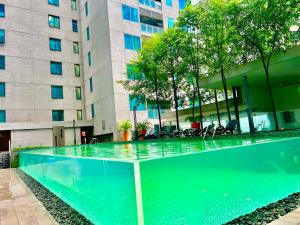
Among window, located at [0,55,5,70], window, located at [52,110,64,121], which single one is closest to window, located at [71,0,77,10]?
window, located at [0,55,5,70]

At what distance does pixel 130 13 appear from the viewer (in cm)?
2930

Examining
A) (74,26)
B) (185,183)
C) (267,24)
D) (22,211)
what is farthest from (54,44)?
(185,183)

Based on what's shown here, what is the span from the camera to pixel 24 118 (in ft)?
91.6

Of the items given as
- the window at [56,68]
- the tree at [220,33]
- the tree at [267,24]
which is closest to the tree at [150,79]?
the tree at [220,33]

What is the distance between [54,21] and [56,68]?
5.59 metres

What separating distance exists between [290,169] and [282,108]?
16080 millimetres

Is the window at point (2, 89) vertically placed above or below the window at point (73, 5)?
below

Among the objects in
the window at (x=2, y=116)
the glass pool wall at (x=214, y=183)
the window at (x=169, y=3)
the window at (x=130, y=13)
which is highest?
the window at (x=169, y=3)

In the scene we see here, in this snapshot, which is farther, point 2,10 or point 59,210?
point 2,10

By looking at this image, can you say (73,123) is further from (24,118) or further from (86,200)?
(86,200)

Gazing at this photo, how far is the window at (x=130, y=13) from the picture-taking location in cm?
2867

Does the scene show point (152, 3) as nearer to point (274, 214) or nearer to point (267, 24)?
point (267, 24)

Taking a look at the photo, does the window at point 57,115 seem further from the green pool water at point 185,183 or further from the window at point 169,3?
the green pool water at point 185,183

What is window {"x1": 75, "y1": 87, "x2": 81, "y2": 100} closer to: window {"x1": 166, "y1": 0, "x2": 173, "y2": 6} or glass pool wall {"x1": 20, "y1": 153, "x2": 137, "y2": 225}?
window {"x1": 166, "y1": 0, "x2": 173, "y2": 6}
